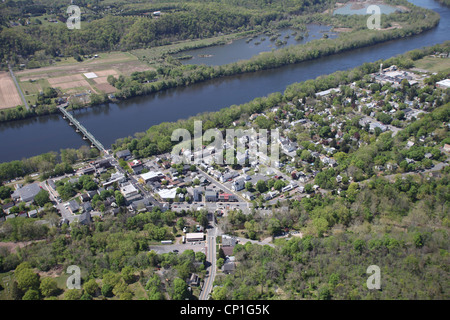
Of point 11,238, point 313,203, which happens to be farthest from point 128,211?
point 313,203

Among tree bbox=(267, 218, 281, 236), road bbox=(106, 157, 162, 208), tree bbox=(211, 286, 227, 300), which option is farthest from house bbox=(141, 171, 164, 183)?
tree bbox=(211, 286, 227, 300)

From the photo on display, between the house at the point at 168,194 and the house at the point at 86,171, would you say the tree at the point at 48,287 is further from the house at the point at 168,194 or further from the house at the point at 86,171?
the house at the point at 86,171

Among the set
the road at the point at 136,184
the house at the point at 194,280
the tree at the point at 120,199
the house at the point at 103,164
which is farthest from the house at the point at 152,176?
the house at the point at 194,280

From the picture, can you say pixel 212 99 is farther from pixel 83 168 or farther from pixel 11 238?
pixel 11 238

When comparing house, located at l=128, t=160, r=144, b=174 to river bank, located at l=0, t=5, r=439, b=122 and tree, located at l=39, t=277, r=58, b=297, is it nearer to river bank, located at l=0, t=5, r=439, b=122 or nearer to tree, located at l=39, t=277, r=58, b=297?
tree, located at l=39, t=277, r=58, b=297

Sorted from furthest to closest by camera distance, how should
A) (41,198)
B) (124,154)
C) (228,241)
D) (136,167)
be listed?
1. (124,154)
2. (136,167)
3. (41,198)
4. (228,241)

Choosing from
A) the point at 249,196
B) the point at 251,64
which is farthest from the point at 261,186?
the point at 251,64

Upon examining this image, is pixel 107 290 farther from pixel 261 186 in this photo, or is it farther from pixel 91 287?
pixel 261 186
